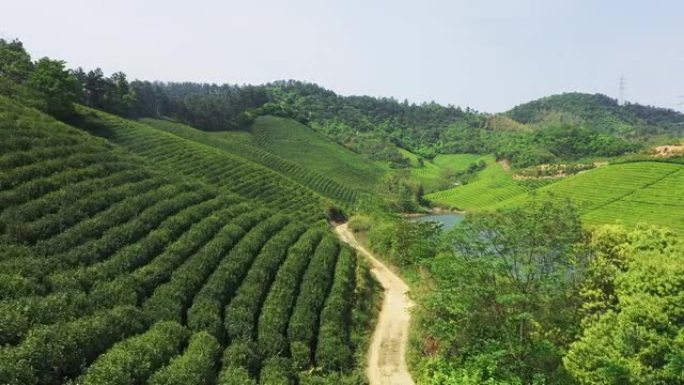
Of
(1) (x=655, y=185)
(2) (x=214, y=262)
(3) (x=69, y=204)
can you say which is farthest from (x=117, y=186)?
(1) (x=655, y=185)

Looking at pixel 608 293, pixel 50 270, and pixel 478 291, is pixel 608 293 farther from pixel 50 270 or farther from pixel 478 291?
pixel 50 270

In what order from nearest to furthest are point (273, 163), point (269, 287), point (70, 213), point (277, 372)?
point (277, 372)
point (70, 213)
point (269, 287)
point (273, 163)

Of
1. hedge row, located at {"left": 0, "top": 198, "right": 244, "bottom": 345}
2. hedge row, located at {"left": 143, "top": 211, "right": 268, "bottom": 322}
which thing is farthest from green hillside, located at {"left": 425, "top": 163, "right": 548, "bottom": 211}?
hedge row, located at {"left": 0, "top": 198, "right": 244, "bottom": 345}

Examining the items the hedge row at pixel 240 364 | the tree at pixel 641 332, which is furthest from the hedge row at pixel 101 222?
the tree at pixel 641 332

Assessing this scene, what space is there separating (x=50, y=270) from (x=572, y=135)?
17161 centimetres

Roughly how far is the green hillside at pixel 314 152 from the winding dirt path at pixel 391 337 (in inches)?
2671

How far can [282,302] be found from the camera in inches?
1219

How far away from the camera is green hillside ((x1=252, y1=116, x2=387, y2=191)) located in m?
123

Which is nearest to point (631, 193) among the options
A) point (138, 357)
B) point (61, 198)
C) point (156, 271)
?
point (156, 271)

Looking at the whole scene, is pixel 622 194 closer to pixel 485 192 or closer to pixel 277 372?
pixel 485 192

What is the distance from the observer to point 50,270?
82.6 ft

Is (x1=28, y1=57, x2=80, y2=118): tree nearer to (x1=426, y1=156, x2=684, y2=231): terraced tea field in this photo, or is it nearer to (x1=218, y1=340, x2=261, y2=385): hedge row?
(x1=218, y1=340, x2=261, y2=385): hedge row

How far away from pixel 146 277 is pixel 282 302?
8181mm

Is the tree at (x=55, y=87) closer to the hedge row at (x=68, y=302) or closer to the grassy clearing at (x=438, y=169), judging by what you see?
the hedge row at (x=68, y=302)
